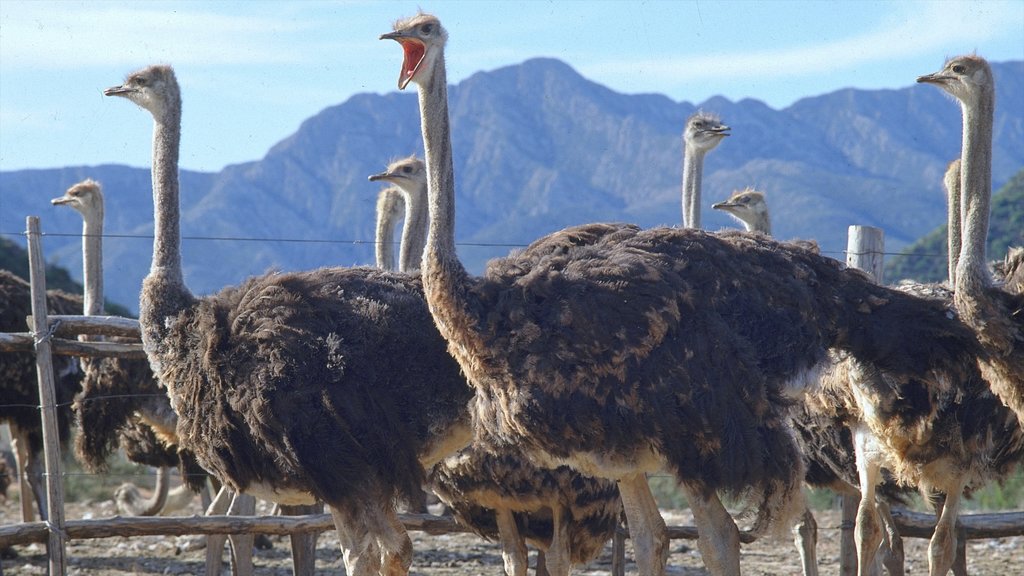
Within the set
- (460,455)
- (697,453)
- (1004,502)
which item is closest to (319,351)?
(460,455)

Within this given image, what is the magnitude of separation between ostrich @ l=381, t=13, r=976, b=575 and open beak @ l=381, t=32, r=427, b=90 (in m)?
0.02

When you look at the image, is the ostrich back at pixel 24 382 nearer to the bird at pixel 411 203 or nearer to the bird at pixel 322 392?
the bird at pixel 411 203

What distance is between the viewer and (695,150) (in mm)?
8641

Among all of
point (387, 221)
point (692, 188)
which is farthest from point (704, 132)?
point (387, 221)

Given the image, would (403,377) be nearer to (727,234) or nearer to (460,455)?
(460,455)

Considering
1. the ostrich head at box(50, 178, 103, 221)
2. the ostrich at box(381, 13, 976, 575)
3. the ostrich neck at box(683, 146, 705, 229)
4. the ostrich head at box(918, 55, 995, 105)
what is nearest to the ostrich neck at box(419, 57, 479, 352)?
the ostrich at box(381, 13, 976, 575)

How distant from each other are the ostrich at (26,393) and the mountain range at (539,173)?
37267mm

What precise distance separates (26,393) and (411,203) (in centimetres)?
254

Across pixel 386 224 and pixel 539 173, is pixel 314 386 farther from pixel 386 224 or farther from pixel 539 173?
pixel 539 173

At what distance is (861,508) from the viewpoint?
252 inches

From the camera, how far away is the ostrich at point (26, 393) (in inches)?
318

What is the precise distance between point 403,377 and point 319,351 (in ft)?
1.20

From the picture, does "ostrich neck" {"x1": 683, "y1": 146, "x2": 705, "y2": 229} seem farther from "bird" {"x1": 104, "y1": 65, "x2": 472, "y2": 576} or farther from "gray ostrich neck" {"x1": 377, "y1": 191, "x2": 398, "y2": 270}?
"bird" {"x1": 104, "y1": 65, "x2": 472, "y2": 576}

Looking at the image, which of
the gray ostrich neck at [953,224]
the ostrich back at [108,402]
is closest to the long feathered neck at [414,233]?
the ostrich back at [108,402]
